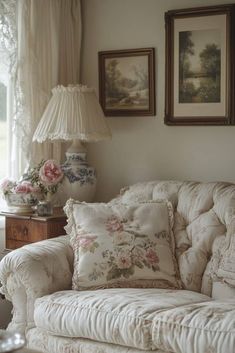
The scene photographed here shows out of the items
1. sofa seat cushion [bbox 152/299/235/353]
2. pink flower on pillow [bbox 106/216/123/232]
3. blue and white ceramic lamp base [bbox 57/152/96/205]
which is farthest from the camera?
blue and white ceramic lamp base [bbox 57/152/96/205]

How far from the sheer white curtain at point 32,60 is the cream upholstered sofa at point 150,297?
749 mm

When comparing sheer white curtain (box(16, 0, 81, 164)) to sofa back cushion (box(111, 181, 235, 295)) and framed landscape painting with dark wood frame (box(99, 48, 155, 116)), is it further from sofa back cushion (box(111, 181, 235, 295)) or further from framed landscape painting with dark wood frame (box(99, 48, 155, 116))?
sofa back cushion (box(111, 181, 235, 295))

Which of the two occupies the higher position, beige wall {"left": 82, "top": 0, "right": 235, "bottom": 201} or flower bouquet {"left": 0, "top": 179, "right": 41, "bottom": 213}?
beige wall {"left": 82, "top": 0, "right": 235, "bottom": 201}

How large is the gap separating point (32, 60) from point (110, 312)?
184 centimetres

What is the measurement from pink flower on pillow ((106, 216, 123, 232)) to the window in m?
0.99

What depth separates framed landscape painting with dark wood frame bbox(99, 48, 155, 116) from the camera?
4.15m

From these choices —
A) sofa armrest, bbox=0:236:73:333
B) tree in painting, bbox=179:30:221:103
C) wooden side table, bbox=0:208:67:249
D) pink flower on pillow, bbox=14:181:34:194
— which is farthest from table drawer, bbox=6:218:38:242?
tree in painting, bbox=179:30:221:103

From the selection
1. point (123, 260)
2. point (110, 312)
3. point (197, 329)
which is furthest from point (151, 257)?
point (197, 329)

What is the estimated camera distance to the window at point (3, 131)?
4.13 m

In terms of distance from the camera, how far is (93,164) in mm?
4477

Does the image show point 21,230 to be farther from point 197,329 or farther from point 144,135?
point 197,329

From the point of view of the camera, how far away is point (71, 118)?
3.92 m

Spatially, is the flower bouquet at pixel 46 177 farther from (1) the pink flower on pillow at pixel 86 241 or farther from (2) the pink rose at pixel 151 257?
(2) the pink rose at pixel 151 257

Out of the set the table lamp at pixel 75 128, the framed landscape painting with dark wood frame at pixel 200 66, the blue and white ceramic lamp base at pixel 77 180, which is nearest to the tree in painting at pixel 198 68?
the framed landscape painting with dark wood frame at pixel 200 66
